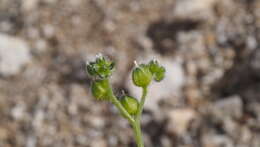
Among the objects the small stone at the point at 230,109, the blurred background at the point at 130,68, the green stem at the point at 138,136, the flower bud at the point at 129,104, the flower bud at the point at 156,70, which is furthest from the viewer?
the blurred background at the point at 130,68

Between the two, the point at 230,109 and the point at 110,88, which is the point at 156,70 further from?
the point at 230,109

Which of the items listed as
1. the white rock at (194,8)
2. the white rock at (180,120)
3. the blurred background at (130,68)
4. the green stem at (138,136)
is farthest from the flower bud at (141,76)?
the white rock at (194,8)

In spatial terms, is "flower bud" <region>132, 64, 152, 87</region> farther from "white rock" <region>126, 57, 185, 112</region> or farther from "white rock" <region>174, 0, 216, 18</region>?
"white rock" <region>174, 0, 216, 18</region>

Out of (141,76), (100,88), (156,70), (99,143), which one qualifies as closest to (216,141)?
(99,143)

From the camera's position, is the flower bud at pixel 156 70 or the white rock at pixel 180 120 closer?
the flower bud at pixel 156 70

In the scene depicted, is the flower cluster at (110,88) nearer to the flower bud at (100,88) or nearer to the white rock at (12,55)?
the flower bud at (100,88)
